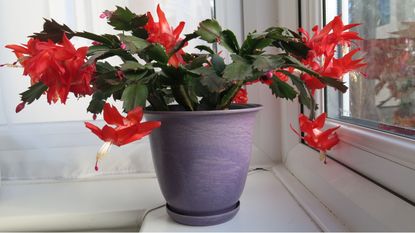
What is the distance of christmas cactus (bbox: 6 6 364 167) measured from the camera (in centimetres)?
49

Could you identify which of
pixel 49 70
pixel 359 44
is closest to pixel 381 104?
pixel 359 44

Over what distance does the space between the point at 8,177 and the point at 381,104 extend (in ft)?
3.38

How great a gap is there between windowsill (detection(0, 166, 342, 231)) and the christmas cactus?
18cm

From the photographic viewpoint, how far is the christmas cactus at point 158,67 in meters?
Result: 0.49

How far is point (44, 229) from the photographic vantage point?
2.71 ft

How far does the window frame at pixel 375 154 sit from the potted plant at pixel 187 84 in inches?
2.2

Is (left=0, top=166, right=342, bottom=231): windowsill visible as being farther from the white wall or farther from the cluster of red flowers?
the cluster of red flowers

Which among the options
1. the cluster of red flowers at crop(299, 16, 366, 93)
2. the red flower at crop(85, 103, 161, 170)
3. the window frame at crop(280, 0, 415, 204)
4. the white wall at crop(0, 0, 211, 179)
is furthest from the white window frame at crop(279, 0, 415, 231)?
the white wall at crop(0, 0, 211, 179)

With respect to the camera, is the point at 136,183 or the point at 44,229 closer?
the point at 44,229

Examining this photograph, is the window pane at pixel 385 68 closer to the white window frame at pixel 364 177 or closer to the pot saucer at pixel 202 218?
the white window frame at pixel 364 177

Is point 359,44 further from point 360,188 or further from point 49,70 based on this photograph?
point 49,70

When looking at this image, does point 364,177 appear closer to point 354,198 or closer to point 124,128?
point 354,198

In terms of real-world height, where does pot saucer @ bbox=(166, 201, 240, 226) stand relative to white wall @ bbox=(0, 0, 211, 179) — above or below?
below

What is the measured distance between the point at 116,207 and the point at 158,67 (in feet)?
1.41
